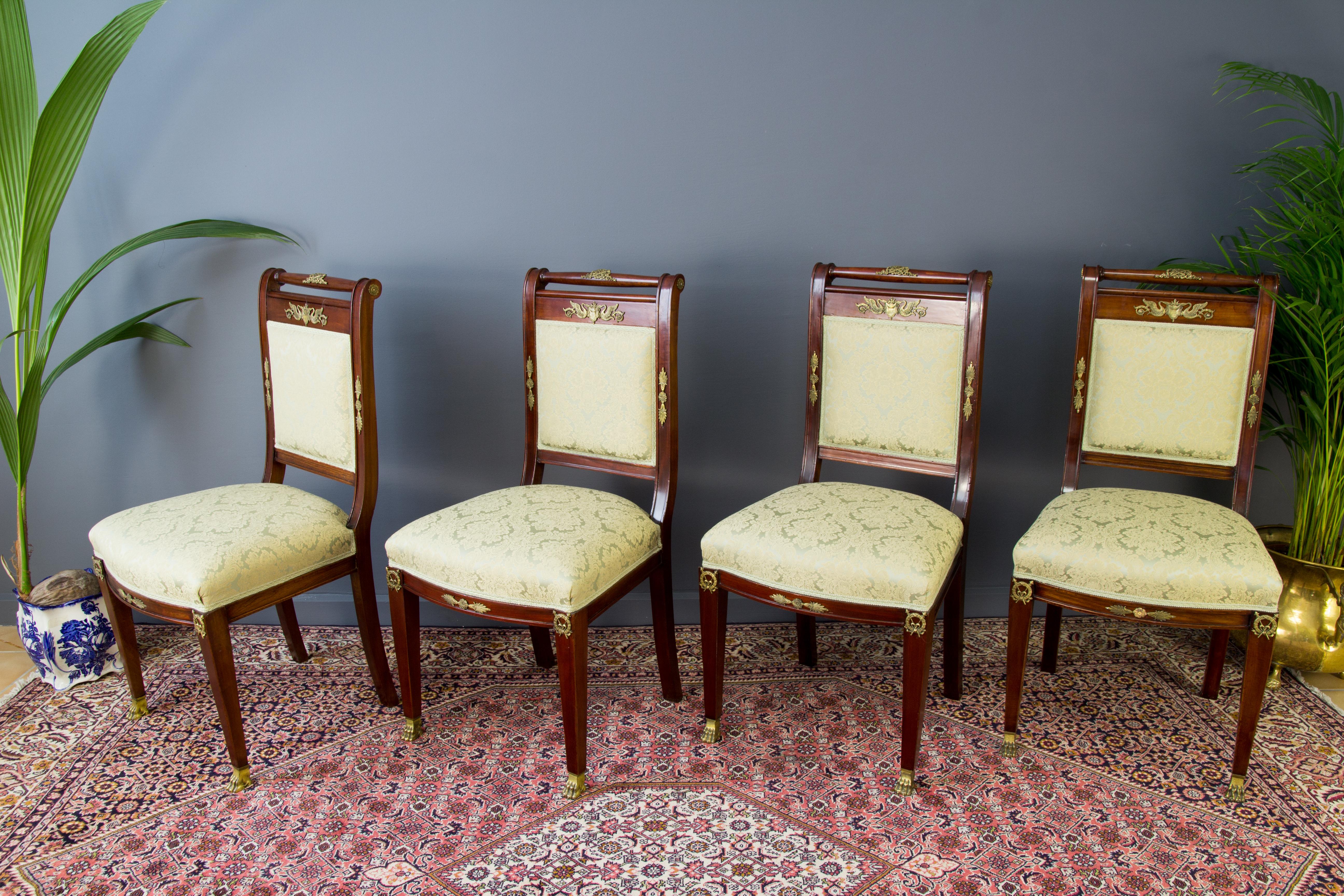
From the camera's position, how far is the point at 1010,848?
191 cm

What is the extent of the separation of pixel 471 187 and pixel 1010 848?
2.25 meters

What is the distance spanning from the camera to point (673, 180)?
2.68 meters

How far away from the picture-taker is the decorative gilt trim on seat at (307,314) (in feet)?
7.76

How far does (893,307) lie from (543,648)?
54.9 inches

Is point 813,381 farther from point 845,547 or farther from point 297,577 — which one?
point 297,577

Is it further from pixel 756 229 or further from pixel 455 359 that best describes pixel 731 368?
pixel 455 359

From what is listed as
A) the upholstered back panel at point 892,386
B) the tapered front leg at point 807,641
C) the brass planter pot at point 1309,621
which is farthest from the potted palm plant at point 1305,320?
the tapered front leg at point 807,641

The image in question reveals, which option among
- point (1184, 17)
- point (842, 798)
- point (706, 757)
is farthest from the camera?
point (1184, 17)

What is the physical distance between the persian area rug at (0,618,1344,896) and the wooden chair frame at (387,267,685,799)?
0.15 meters

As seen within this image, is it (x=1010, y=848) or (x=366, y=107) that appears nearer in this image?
(x=1010, y=848)

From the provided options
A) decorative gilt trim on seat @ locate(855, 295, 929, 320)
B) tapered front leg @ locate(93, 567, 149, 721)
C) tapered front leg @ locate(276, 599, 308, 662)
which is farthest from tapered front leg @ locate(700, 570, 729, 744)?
tapered front leg @ locate(93, 567, 149, 721)

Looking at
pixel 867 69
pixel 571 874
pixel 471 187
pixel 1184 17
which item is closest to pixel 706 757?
pixel 571 874

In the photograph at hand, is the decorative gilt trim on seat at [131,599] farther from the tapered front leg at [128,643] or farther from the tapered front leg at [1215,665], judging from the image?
the tapered front leg at [1215,665]

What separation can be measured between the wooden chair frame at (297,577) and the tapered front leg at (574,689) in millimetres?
653
